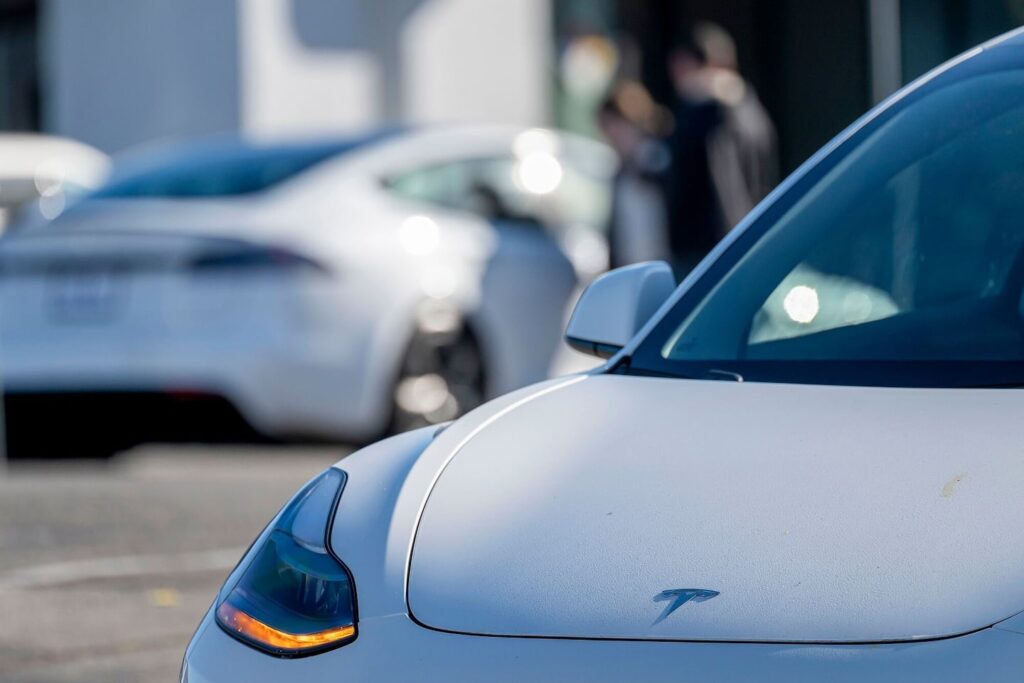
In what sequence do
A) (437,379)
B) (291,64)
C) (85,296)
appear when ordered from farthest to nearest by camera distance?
(291,64) → (437,379) → (85,296)

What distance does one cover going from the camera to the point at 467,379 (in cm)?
814

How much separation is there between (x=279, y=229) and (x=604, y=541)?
5449mm

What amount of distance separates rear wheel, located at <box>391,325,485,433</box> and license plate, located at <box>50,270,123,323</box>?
117 cm

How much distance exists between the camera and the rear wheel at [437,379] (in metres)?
7.93

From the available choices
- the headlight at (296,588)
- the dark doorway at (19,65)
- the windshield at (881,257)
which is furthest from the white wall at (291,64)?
the headlight at (296,588)

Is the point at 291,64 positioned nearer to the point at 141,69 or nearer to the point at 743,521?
the point at 141,69

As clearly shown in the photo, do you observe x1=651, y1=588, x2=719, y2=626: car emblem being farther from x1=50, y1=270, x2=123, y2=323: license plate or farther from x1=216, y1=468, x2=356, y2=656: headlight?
x1=50, y1=270, x2=123, y2=323: license plate

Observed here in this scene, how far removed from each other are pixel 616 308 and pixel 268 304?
447cm

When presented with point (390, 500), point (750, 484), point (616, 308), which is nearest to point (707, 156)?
point (616, 308)

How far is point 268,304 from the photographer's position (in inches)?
301

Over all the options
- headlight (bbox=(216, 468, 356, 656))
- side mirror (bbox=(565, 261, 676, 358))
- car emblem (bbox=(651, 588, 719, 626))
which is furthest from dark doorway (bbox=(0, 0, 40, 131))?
car emblem (bbox=(651, 588, 719, 626))

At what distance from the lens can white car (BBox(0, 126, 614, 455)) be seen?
7.67 meters

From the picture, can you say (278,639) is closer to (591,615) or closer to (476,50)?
(591,615)

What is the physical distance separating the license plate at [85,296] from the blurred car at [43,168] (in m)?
7.26
